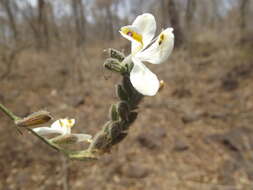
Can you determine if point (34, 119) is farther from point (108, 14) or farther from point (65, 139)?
point (108, 14)

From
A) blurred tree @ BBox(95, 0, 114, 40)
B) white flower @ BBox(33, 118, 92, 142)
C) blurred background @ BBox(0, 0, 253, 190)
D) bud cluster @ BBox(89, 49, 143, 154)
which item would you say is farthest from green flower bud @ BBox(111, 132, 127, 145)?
blurred tree @ BBox(95, 0, 114, 40)

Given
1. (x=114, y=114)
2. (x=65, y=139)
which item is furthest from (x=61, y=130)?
(x=114, y=114)

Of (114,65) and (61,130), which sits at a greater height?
(114,65)

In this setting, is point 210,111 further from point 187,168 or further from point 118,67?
point 118,67

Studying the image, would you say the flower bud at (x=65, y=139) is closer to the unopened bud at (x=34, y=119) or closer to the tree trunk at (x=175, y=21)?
the unopened bud at (x=34, y=119)

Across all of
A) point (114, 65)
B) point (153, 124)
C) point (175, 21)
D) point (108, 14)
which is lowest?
point (153, 124)

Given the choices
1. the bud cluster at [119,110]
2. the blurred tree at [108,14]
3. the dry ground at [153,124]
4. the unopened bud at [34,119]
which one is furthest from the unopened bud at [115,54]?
the blurred tree at [108,14]

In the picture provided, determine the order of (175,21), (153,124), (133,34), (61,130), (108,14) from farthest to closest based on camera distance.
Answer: (108,14) → (175,21) → (153,124) → (61,130) → (133,34)

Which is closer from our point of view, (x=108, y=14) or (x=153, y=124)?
(x=153, y=124)
